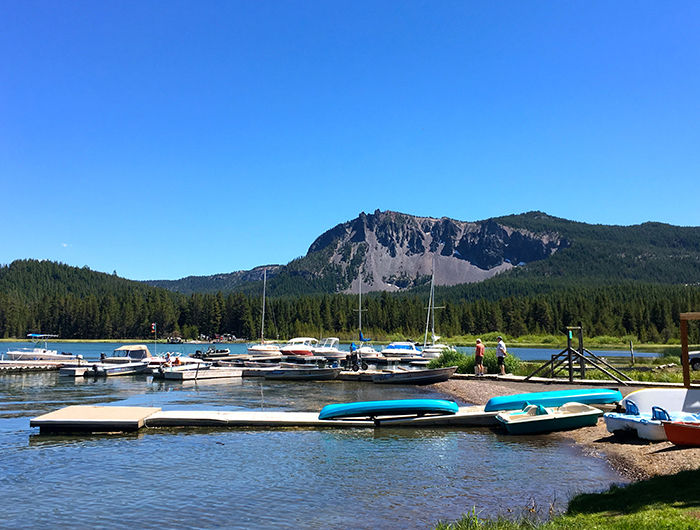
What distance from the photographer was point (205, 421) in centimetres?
2308

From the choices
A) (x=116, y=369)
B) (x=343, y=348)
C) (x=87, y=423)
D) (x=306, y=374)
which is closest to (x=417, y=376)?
(x=306, y=374)

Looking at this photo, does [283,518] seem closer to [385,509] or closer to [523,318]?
[385,509]

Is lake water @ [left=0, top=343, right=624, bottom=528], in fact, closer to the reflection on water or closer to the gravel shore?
the reflection on water

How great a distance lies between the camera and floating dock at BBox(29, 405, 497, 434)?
71.9 ft

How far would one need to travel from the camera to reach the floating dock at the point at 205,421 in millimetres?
21906

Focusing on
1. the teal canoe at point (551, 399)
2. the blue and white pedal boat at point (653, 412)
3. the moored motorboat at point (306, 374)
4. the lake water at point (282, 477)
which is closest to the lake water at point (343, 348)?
the moored motorboat at point (306, 374)

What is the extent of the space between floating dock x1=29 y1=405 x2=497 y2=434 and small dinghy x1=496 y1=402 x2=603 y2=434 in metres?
1.50

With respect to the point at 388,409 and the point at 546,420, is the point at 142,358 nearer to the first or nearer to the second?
the point at 388,409

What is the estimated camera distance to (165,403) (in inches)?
1296

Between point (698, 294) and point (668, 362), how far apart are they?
12879 centimetres

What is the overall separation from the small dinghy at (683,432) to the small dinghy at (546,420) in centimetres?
530

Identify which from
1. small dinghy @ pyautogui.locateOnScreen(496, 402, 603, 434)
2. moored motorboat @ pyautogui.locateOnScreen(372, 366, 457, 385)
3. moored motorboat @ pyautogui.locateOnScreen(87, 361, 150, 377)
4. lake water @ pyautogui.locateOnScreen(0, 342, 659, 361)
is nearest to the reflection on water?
small dinghy @ pyautogui.locateOnScreen(496, 402, 603, 434)

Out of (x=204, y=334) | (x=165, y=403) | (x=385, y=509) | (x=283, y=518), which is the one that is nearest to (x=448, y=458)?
(x=385, y=509)

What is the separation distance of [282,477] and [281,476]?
11 cm
